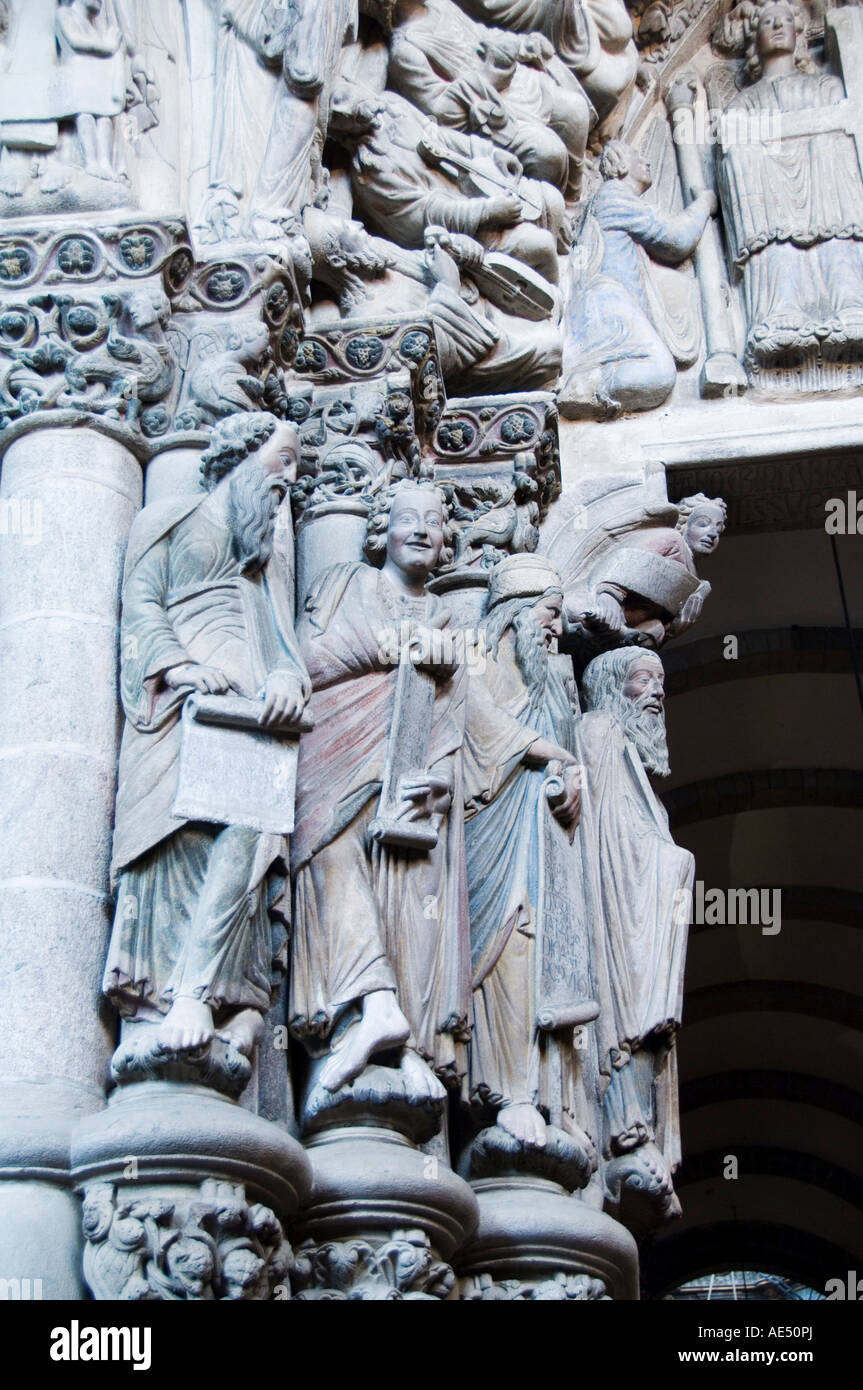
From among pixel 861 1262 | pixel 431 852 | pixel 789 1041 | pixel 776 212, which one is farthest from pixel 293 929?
pixel 861 1262

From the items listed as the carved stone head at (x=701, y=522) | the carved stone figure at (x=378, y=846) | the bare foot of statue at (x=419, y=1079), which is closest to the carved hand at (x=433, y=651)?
the carved stone figure at (x=378, y=846)

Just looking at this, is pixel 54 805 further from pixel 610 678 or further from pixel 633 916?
→ pixel 610 678

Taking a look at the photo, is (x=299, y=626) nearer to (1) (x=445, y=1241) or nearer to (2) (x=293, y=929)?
(2) (x=293, y=929)

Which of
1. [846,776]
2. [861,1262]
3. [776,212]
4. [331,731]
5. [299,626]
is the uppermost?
[776,212]

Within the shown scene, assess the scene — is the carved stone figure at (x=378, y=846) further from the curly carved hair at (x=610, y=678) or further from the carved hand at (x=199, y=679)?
the curly carved hair at (x=610, y=678)

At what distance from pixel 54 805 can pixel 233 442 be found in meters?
1.24

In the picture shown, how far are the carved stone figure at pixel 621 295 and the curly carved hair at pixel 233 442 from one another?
8.68 ft

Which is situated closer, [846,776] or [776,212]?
[776,212]

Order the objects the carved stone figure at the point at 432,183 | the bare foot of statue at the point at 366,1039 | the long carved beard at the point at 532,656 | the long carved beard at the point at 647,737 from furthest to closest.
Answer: the carved stone figure at the point at 432,183 → the long carved beard at the point at 647,737 → the long carved beard at the point at 532,656 → the bare foot of statue at the point at 366,1039

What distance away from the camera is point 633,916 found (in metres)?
6.60

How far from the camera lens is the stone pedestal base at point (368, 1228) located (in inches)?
196

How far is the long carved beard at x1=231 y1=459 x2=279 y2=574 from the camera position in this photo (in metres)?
5.48
